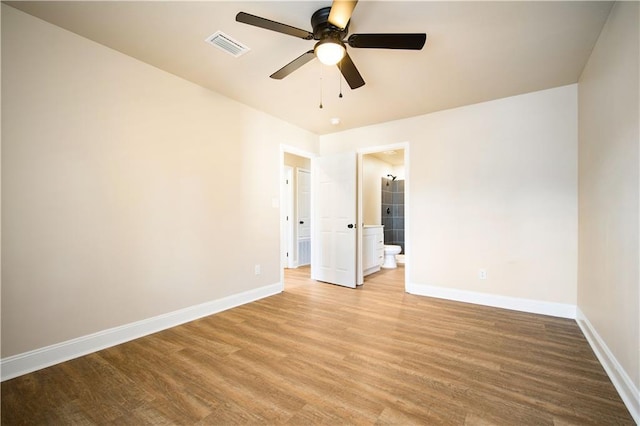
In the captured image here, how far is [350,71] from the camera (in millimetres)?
2211

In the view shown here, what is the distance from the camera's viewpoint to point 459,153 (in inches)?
142

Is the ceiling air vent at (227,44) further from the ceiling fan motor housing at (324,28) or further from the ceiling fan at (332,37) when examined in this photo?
the ceiling fan motor housing at (324,28)

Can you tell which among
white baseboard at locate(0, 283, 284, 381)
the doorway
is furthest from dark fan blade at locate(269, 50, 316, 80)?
white baseboard at locate(0, 283, 284, 381)

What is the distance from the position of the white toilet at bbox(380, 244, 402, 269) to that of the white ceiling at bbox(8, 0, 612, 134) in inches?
125

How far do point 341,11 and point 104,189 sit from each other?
2300 millimetres

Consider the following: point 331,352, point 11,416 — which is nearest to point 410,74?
point 331,352

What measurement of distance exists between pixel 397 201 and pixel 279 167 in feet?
13.6

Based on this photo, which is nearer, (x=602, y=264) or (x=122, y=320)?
(x=602, y=264)

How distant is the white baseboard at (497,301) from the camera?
2.99m

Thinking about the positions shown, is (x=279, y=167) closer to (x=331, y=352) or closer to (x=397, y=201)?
(x=331, y=352)

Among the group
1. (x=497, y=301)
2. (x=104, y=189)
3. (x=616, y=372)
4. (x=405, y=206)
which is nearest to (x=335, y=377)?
(x=616, y=372)

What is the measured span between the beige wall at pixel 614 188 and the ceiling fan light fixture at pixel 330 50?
1.70 meters

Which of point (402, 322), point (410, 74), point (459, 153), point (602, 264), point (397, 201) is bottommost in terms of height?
point (402, 322)

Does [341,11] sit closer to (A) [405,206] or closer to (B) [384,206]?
Answer: (A) [405,206]
